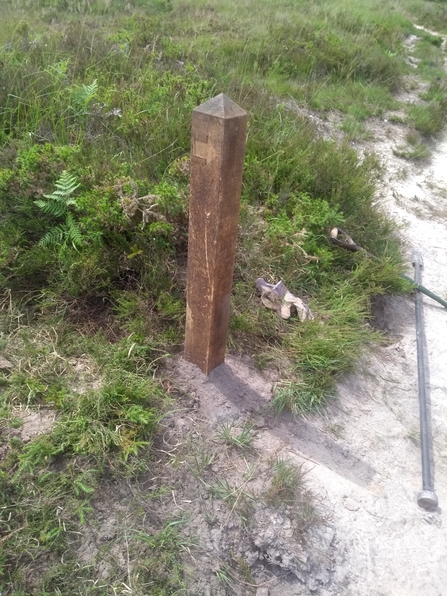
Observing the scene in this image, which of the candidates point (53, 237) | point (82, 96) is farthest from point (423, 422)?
point (82, 96)

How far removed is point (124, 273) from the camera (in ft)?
9.82

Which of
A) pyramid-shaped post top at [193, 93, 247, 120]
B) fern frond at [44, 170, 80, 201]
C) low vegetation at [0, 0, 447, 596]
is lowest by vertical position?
low vegetation at [0, 0, 447, 596]

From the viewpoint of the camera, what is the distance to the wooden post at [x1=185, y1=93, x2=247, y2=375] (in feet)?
5.91

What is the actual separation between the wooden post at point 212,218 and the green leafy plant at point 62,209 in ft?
3.16

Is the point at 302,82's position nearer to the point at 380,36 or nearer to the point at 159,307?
the point at 380,36

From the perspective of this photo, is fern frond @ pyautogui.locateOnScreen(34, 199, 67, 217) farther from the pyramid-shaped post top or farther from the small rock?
the small rock

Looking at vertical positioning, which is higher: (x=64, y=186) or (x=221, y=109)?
(x=221, y=109)

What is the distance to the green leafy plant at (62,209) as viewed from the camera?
9.30 ft

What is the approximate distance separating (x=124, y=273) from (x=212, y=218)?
3.79 feet

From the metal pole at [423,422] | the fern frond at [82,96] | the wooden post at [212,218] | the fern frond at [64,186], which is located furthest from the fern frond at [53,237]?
the metal pole at [423,422]

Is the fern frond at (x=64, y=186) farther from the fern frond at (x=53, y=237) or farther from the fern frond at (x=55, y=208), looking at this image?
the fern frond at (x=53, y=237)

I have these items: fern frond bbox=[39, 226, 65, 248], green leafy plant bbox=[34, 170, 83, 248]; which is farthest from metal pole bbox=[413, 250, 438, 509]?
fern frond bbox=[39, 226, 65, 248]

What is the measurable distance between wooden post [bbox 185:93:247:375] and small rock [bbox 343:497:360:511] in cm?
98

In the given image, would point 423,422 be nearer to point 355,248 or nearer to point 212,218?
point 355,248
